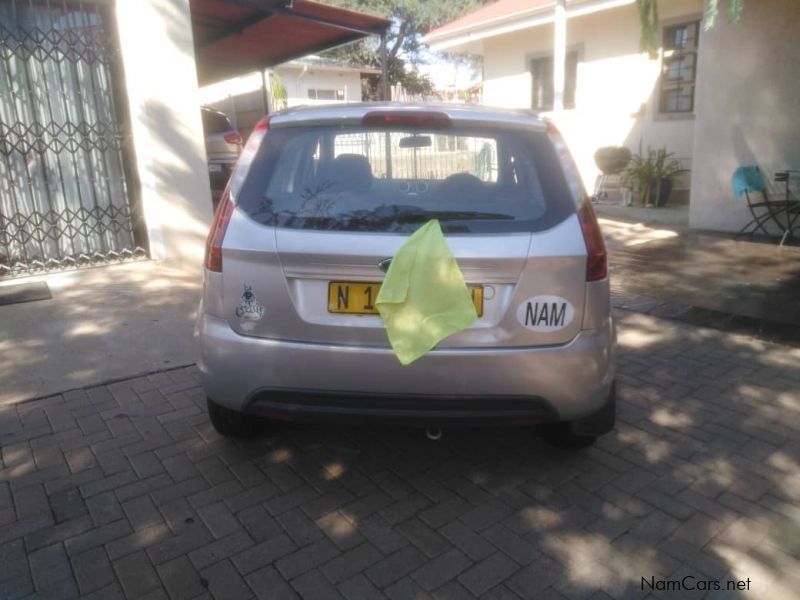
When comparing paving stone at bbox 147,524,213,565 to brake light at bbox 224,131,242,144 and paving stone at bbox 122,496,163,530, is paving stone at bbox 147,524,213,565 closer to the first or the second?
paving stone at bbox 122,496,163,530

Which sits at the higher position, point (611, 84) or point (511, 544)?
point (611, 84)

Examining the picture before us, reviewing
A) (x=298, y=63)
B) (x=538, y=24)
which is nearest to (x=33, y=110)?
(x=538, y=24)

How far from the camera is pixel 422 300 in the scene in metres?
2.55

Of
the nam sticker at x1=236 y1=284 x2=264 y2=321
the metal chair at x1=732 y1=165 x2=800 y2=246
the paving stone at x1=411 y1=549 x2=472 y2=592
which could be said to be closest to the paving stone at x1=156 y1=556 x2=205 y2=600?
the paving stone at x1=411 y1=549 x2=472 y2=592

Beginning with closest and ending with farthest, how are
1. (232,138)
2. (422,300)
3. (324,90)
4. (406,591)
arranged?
(406,591) → (422,300) → (232,138) → (324,90)

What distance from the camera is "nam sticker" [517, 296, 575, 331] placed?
8.45ft

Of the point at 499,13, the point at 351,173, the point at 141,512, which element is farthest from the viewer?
the point at 499,13

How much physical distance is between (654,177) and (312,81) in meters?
21.1

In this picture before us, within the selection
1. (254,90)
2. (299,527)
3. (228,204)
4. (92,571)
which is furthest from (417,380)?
(254,90)

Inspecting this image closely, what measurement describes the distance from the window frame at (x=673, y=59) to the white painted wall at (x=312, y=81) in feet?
54.6

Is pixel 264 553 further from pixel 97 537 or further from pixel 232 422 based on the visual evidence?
pixel 232 422

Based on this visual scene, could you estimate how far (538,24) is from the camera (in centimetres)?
1290

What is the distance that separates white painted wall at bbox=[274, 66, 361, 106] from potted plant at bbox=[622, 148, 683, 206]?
17.3 m

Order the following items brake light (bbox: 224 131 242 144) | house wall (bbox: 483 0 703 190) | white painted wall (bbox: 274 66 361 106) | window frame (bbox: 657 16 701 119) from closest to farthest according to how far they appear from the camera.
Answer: window frame (bbox: 657 16 701 119) → house wall (bbox: 483 0 703 190) → brake light (bbox: 224 131 242 144) → white painted wall (bbox: 274 66 361 106)
